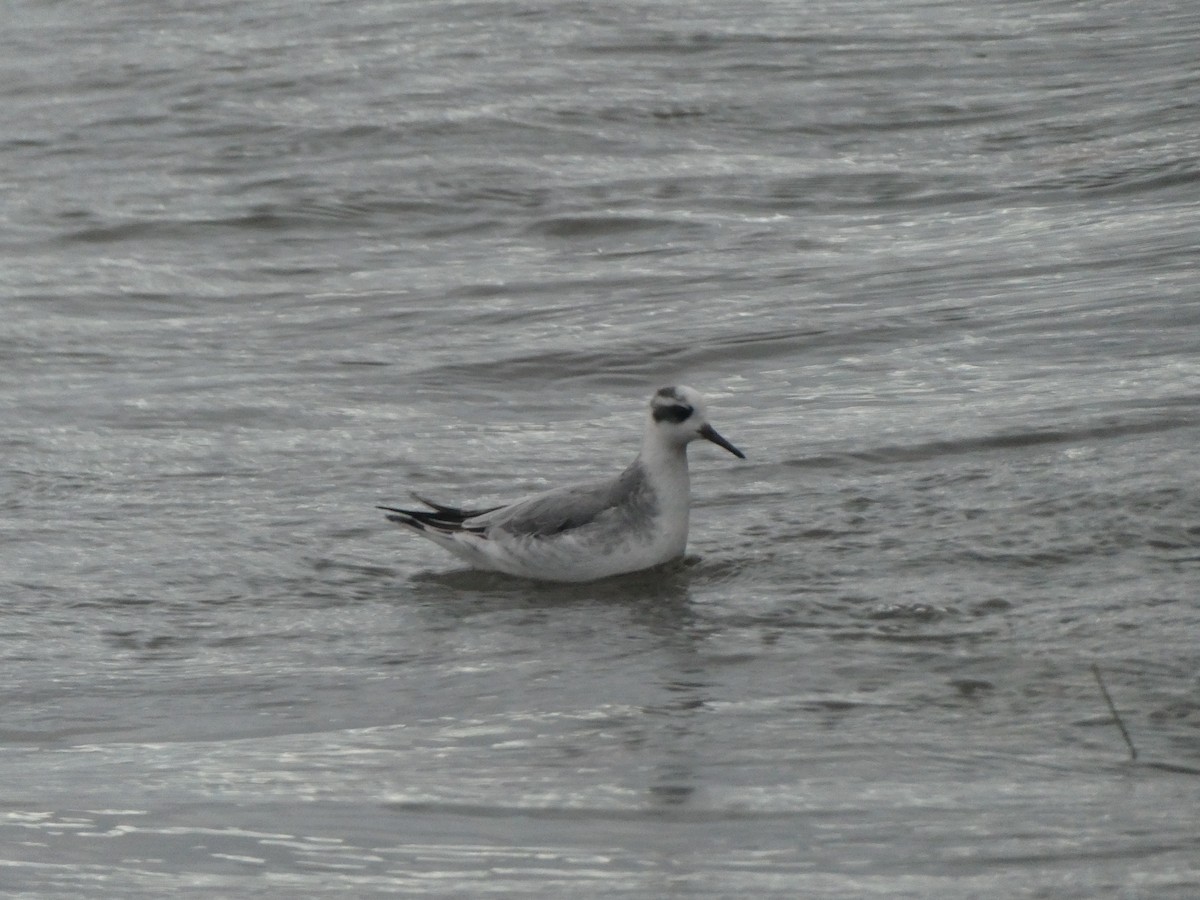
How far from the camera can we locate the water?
6059 mm

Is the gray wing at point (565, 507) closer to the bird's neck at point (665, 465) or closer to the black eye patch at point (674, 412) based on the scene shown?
the bird's neck at point (665, 465)

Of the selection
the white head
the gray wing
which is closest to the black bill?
the white head

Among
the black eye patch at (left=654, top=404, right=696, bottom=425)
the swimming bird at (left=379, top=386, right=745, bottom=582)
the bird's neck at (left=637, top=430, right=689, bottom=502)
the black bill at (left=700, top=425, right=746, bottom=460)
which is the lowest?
the swimming bird at (left=379, top=386, right=745, bottom=582)

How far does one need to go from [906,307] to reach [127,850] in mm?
7353

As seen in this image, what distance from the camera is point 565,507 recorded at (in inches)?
355

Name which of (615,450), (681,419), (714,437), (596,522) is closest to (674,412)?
(681,419)

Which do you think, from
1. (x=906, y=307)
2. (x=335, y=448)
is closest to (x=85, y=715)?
(x=335, y=448)

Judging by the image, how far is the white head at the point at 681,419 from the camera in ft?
29.9

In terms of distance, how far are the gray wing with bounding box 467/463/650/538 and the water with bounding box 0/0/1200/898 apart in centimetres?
29

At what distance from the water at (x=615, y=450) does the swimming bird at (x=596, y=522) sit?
0.16 m

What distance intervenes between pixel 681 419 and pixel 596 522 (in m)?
0.57

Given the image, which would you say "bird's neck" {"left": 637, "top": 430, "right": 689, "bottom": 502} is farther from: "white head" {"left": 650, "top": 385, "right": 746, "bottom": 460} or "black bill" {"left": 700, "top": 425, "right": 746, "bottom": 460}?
"black bill" {"left": 700, "top": 425, "right": 746, "bottom": 460}

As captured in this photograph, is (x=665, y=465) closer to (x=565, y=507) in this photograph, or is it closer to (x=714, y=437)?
(x=714, y=437)

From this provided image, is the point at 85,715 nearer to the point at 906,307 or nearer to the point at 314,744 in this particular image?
the point at 314,744
